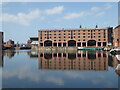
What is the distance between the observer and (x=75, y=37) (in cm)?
11681

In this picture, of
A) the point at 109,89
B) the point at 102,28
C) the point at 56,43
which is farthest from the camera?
the point at 56,43

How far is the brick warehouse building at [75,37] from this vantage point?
113 meters

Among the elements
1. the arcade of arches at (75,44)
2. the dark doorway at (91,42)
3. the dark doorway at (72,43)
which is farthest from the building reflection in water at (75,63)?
the dark doorway at (72,43)

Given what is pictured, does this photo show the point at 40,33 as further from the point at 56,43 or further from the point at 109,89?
the point at 109,89

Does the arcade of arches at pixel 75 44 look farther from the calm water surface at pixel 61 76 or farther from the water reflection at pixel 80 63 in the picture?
the calm water surface at pixel 61 76

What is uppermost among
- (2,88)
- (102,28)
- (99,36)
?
(102,28)

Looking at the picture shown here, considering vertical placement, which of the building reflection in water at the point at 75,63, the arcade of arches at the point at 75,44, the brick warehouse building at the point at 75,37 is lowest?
the building reflection in water at the point at 75,63

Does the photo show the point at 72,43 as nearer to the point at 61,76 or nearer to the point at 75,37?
the point at 75,37

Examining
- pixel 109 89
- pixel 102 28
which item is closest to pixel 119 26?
pixel 102 28

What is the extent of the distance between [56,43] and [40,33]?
18077 mm

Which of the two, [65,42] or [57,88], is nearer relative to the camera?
[57,88]

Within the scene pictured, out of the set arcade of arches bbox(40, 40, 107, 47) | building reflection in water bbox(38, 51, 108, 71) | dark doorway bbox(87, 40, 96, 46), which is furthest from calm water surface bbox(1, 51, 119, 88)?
dark doorway bbox(87, 40, 96, 46)

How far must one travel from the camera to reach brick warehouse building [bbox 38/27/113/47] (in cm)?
11294

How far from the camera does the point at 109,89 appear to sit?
35.2 feet
